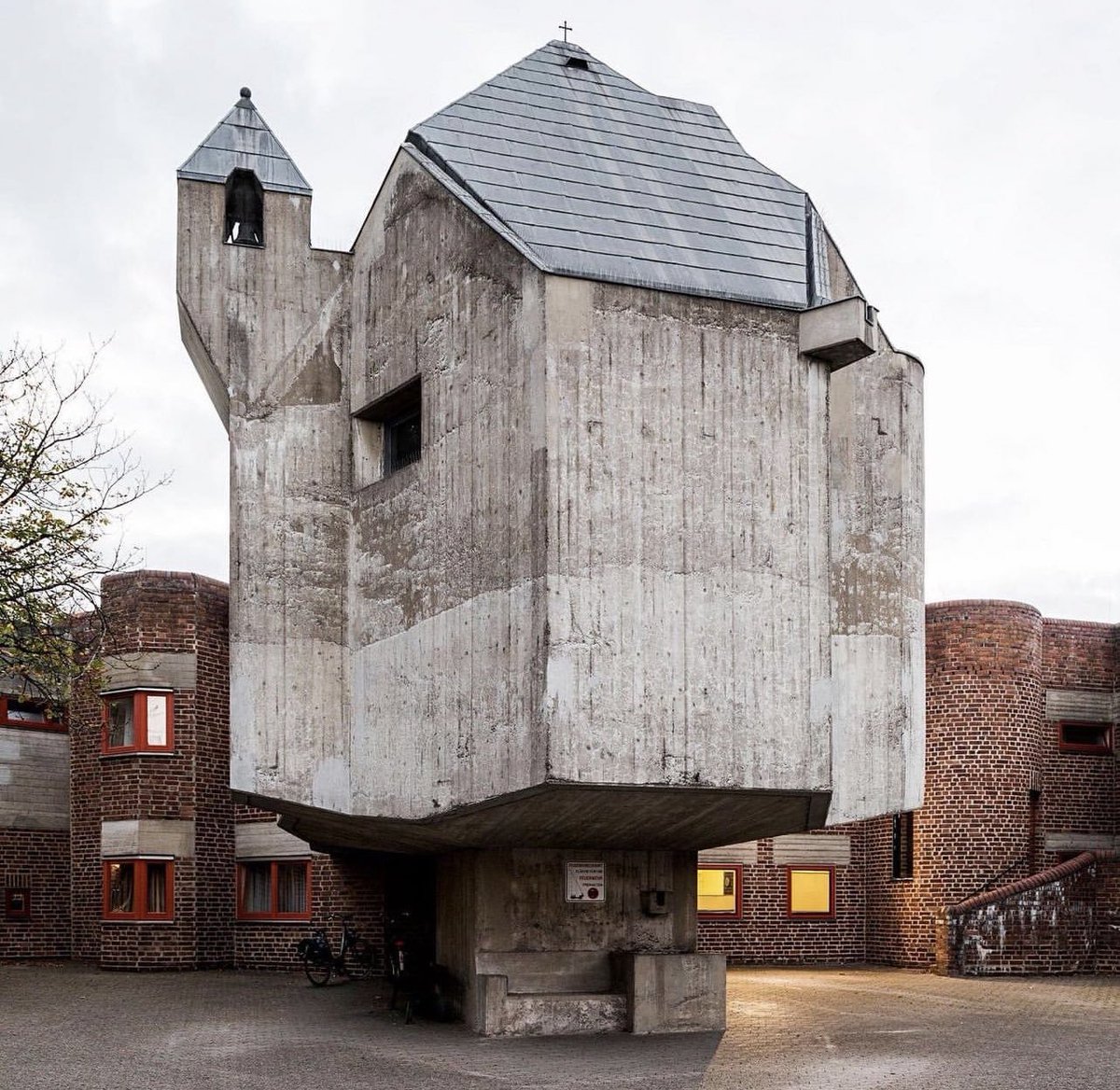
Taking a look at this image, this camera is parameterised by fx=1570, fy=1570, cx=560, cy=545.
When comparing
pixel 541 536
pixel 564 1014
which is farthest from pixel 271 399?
pixel 564 1014

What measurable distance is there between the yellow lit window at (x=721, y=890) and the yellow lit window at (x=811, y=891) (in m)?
0.93

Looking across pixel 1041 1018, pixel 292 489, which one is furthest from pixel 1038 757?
pixel 292 489

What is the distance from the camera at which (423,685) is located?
16297 mm

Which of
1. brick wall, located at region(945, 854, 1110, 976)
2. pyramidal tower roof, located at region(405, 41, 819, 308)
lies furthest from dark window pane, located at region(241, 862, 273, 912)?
pyramidal tower roof, located at region(405, 41, 819, 308)

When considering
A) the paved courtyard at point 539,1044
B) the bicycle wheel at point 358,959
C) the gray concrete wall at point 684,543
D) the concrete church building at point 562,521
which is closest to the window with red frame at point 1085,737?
the paved courtyard at point 539,1044

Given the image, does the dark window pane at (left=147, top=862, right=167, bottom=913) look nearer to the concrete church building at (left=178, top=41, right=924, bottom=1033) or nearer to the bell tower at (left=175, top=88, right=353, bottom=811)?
the concrete church building at (left=178, top=41, right=924, bottom=1033)

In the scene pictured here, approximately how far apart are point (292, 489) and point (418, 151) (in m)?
4.10

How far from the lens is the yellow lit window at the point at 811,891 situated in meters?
26.9

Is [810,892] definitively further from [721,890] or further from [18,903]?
[18,903]

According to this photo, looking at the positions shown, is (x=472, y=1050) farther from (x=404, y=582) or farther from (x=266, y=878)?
(x=266, y=878)

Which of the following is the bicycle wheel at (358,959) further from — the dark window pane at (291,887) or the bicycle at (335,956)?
→ the dark window pane at (291,887)

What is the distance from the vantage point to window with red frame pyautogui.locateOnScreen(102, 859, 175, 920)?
→ 24.0 metres

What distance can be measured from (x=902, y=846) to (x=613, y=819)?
12.3m

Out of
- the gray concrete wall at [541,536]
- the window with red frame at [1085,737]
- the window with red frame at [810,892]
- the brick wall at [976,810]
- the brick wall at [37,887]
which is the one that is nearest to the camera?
the gray concrete wall at [541,536]
